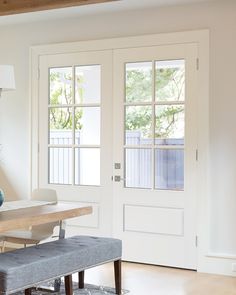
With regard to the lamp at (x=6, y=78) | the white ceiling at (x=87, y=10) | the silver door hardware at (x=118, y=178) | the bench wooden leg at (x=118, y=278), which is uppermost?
the white ceiling at (x=87, y=10)

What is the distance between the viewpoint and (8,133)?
5863 mm

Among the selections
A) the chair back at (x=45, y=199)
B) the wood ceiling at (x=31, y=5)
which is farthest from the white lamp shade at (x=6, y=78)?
the chair back at (x=45, y=199)

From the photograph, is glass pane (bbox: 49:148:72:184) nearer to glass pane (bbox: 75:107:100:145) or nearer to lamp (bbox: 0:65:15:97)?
glass pane (bbox: 75:107:100:145)

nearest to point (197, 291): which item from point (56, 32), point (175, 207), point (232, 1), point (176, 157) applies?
point (175, 207)

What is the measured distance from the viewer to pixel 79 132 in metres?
5.47

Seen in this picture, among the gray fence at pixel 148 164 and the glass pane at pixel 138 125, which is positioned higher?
the glass pane at pixel 138 125

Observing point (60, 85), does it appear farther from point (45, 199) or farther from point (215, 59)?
point (215, 59)

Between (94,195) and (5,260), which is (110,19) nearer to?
(94,195)

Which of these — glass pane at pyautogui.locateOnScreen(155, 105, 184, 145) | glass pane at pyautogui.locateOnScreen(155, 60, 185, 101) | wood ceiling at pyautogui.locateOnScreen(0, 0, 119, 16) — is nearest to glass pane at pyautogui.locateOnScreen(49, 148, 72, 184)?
glass pane at pyautogui.locateOnScreen(155, 105, 184, 145)

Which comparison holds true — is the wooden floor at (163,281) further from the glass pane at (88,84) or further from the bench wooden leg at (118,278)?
the glass pane at (88,84)

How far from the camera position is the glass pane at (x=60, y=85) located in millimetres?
5535

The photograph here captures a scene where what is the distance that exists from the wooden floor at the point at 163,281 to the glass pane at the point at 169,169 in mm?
800

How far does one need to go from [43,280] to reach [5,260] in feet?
0.93

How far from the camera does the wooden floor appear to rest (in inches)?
165
